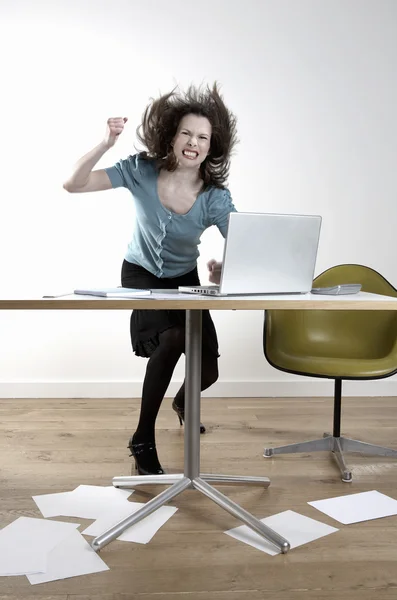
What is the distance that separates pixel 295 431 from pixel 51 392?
149cm

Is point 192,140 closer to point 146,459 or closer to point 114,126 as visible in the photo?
point 114,126

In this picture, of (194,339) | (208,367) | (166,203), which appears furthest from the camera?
(208,367)

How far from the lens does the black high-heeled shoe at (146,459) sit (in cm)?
230

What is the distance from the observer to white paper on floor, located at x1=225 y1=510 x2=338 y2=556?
177 cm

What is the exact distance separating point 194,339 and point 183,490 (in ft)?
1.61

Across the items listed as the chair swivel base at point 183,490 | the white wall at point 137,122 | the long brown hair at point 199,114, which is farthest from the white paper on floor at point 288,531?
the white wall at point 137,122

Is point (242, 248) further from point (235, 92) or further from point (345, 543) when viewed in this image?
point (235, 92)

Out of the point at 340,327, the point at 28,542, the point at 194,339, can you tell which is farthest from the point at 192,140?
the point at 28,542

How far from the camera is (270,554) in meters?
1.71

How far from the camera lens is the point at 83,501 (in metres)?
2.08

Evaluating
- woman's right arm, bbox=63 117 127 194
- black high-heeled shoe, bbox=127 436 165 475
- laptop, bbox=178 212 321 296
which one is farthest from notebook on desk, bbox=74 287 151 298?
black high-heeled shoe, bbox=127 436 165 475

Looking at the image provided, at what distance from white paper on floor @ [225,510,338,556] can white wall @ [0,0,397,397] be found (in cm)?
184

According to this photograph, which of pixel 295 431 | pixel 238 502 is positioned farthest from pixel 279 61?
pixel 238 502

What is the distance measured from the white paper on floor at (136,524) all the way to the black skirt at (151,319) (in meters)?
0.58
